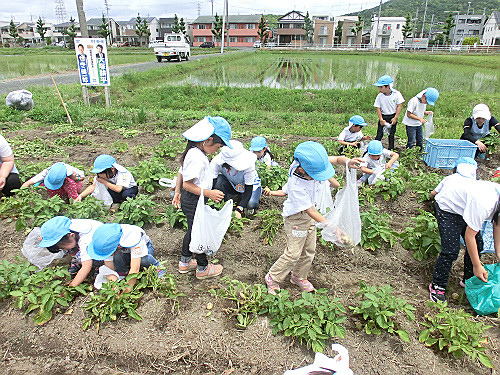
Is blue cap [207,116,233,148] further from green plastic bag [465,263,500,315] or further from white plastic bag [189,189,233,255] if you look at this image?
green plastic bag [465,263,500,315]

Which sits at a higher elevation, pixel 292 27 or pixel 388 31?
pixel 292 27

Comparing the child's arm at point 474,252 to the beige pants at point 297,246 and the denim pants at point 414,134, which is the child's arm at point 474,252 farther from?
the denim pants at point 414,134

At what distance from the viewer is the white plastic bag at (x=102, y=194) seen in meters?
4.12

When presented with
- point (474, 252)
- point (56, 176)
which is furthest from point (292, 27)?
point (474, 252)

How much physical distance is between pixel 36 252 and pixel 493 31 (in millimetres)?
70406

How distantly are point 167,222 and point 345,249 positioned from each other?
6.73 ft

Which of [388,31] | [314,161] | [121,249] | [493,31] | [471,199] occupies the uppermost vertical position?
[388,31]

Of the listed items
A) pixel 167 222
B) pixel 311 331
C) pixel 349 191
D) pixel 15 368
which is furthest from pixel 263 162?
pixel 15 368

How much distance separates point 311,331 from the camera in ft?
7.54

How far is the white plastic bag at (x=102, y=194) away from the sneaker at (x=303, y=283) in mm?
2504

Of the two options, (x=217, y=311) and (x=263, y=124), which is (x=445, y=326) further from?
(x=263, y=124)

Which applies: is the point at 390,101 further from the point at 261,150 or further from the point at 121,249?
the point at 121,249

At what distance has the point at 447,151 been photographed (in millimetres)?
5344

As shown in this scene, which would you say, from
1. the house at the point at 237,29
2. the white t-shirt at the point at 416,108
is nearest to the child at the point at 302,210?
the white t-shirt at the point at 416,108
